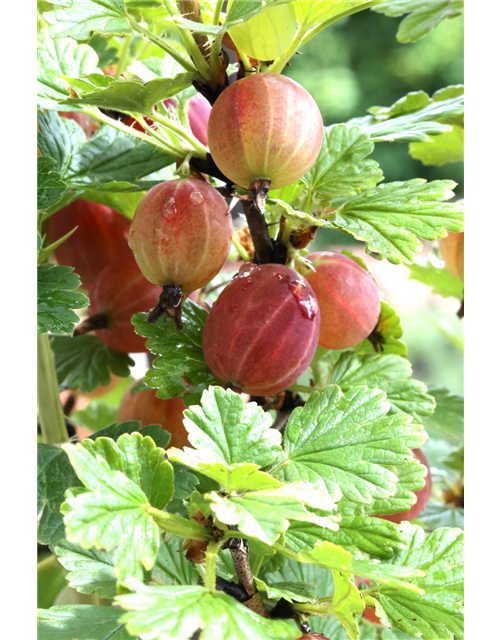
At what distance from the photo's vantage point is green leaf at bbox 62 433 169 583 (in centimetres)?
23

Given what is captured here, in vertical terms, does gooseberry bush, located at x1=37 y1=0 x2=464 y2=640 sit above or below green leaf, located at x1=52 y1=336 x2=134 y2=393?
above

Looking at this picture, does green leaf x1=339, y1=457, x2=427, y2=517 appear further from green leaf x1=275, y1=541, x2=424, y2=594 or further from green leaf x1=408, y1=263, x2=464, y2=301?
green leaf x1=408, y1=263, x2=464, y2=301

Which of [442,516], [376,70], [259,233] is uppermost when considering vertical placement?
[259,233]

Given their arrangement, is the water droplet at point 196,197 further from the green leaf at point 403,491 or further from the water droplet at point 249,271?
the green leaf at point 403,491

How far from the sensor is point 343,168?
35 centimetres

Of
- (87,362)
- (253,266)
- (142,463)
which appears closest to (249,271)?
(253,266)

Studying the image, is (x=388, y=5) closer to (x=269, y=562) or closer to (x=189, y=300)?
(x=189, y=300)

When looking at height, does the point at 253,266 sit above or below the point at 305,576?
above

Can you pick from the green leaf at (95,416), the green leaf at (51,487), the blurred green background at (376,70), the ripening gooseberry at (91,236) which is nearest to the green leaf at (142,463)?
the green leaf at (51,487)

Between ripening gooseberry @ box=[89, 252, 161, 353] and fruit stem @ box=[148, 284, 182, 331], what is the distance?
103 millimetres

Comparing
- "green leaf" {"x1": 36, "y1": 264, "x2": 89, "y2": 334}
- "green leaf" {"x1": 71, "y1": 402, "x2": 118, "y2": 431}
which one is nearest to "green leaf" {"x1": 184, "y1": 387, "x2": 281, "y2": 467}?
"green leaf" {"x1": 36, "y1": 264, "x2": 89, "y2": 334}

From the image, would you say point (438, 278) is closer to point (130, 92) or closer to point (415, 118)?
point (415, 118)

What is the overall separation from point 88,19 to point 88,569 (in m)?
0.24

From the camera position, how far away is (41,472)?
0.39m
